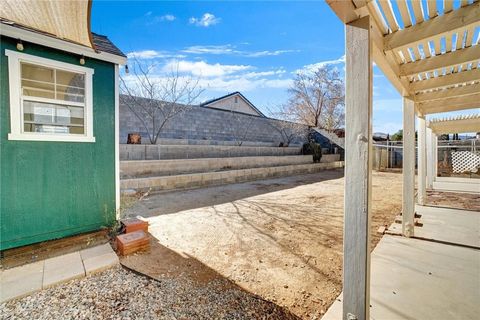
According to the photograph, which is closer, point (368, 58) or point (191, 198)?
point (368, 58)

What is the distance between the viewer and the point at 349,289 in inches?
52.9

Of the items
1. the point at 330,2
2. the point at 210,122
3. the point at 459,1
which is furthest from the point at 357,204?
the point at 210,122

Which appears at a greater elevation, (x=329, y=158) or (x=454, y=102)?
(x=454, y=102)

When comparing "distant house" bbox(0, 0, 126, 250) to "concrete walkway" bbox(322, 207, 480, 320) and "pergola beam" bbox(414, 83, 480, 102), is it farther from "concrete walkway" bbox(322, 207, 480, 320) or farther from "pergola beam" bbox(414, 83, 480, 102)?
"pergola beam" bbox(414, 83, 480, 102)

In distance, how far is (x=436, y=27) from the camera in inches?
64.5

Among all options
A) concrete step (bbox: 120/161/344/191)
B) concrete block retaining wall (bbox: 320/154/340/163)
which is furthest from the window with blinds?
concrete block retaining wall (bbox: 320/154/340/163)

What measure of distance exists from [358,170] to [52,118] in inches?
147

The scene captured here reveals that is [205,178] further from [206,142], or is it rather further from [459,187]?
[459,187]

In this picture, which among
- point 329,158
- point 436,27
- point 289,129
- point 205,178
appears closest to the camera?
point 436,27

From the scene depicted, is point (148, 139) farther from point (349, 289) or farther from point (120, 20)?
point (349, 289)

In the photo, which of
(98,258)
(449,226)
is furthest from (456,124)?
(98,258)

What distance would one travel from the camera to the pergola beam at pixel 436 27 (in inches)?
60.1

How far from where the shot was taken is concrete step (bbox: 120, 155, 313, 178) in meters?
6.24

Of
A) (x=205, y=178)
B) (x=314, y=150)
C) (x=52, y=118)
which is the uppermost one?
(x=52, y=118)
